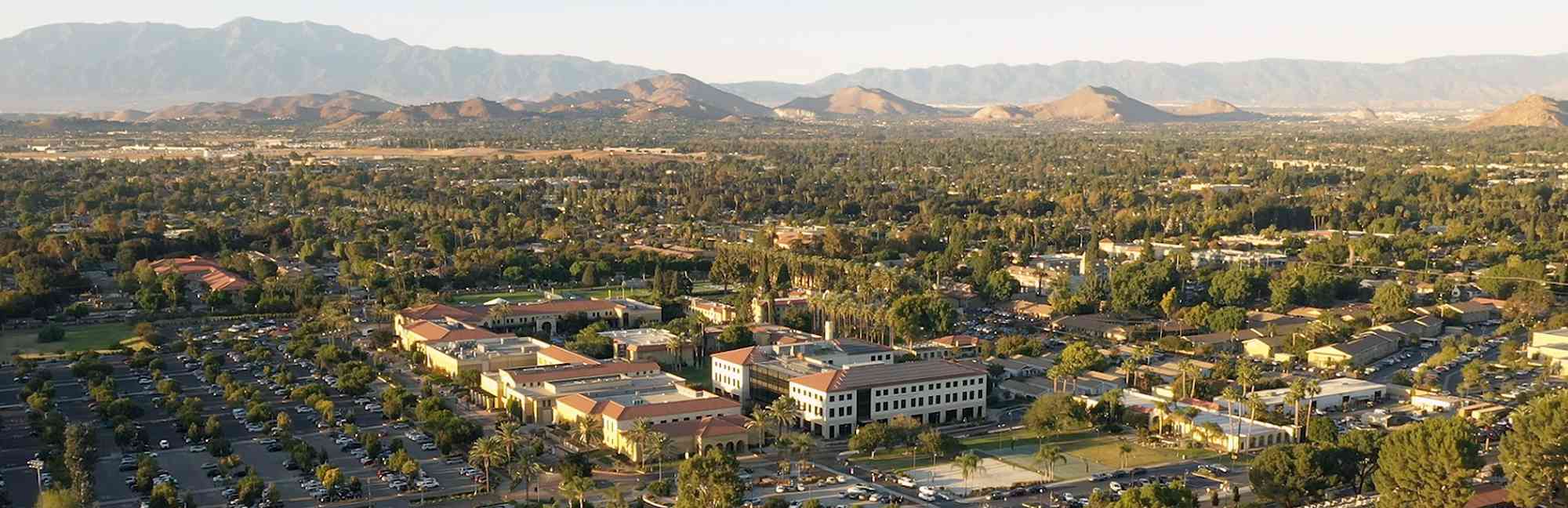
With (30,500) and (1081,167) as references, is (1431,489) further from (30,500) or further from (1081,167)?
(1081,167)

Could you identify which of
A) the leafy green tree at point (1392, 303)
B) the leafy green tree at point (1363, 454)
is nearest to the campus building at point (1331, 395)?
the leafy green tree at point (1363, 454)

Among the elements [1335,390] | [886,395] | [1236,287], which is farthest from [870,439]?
[1236,287]

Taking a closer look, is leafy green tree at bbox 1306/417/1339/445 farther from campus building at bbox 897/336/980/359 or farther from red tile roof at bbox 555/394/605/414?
Result: red tile roof at bbox 555/394/605/414

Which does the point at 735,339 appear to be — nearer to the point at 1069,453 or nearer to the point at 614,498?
the point at 1069,453

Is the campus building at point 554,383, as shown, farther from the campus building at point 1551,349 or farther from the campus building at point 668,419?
the campus building at point 1551,349

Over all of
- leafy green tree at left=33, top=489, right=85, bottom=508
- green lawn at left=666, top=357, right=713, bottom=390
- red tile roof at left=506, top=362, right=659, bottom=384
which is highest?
leafy green tree at left=33, top=489, right=85, bottom=508

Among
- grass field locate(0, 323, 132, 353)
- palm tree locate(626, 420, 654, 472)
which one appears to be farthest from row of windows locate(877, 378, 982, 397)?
grass field locate(0, 323, 132, 353)
